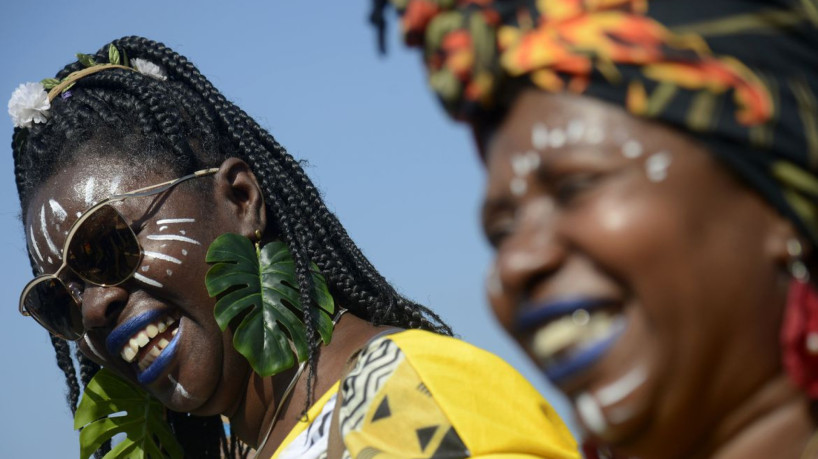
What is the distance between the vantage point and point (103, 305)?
119 inches

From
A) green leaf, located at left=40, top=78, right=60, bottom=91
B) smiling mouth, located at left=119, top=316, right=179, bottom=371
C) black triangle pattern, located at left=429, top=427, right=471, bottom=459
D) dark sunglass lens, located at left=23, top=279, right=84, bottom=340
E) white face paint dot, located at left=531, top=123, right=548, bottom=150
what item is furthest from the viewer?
green leaf, located at left=40, top=78, right=60, bottom=91

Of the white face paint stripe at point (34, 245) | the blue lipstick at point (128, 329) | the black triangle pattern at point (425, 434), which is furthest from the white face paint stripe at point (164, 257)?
the black triangle pattern at point (425, 434)

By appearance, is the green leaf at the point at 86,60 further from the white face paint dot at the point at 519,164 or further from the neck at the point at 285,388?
the white face paint dot at the point at 519,164

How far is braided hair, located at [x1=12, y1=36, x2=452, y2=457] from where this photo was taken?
3.10 m

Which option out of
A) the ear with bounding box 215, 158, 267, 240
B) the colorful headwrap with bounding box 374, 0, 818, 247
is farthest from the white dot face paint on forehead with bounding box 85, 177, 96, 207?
the colorful headwrap with bounding box 374, 0, 818, 247

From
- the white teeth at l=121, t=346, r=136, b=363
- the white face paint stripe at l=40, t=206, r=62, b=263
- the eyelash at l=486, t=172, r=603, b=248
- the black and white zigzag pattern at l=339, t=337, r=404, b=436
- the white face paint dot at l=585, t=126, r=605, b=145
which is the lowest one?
the black and white zigzag pattern at l=339, t=337, r=404, b=436

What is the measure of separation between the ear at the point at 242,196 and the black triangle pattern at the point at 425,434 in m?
1.08

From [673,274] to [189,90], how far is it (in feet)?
8.05

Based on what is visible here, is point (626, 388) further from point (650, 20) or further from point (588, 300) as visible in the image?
point (650, 20)

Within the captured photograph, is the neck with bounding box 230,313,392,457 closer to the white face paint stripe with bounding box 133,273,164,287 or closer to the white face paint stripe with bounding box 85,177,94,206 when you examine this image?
the white face paint stripe with bounding box 133,273,164,287

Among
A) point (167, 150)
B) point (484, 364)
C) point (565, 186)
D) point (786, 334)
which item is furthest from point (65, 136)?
point (786, 334)

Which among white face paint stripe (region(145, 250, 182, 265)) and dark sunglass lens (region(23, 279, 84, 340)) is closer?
white face paint stripe (region(145, 250, 182, 265))

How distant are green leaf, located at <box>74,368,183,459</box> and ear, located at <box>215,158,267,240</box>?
0.93 m

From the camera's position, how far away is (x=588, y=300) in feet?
4.13
